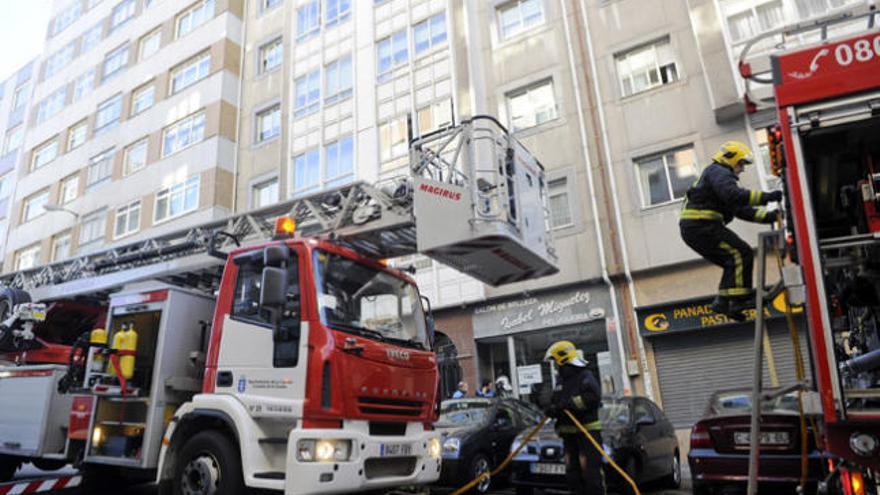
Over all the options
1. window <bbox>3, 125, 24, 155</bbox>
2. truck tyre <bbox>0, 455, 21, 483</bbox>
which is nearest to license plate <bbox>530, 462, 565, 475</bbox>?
truck tyre <bbox>0, 455, 21, 483</bbox>

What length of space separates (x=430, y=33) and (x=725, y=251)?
15.5 metres

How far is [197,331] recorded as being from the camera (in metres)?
6.89

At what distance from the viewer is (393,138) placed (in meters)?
18.2

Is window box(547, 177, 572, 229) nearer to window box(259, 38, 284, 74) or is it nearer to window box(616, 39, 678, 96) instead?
window box(616, 39, 678, 96)

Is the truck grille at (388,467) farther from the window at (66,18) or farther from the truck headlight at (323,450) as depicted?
the window at (66,18)

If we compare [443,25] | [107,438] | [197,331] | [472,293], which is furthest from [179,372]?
[443,25]

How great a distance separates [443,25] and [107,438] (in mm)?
15146

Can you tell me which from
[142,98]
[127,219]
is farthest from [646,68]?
[142,98]

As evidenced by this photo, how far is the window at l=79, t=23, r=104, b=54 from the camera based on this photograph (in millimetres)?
30000

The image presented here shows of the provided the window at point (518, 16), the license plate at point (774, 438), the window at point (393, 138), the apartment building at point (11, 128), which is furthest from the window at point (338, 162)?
the apartment building at point (11, 128)

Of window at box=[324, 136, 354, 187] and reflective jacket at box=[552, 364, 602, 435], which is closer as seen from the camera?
A: reflective jacket at box=[552, 364, 602, 435]

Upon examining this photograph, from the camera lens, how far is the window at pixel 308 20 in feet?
71.4

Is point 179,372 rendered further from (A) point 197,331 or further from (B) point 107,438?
(B) point 107,438

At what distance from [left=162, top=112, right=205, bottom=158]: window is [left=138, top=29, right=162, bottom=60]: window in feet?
16.1
